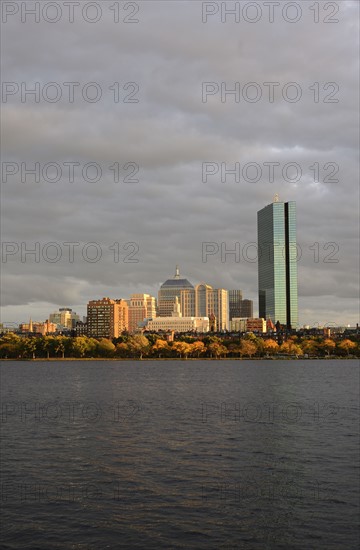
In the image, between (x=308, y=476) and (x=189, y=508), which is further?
(x=308, y=476)

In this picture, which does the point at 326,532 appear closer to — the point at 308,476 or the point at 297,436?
the point at 308,476

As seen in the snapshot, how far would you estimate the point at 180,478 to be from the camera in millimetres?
44656

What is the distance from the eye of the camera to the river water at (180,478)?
33562 millimetres

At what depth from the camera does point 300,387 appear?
12888 centimetres

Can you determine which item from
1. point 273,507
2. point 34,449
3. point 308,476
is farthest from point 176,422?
point 273,507

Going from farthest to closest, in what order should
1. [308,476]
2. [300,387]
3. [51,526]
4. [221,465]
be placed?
[300,387] → [221,465] → [308,476] → [51,526]

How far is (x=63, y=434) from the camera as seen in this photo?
207ft

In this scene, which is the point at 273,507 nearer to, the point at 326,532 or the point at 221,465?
the point at 326,532

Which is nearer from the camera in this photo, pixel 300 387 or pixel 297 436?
pixel 297 436

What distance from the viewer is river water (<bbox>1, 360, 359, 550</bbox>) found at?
3356 centimetres

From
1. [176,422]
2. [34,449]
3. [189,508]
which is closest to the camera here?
[189,508]

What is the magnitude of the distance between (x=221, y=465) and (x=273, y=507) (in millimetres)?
10700

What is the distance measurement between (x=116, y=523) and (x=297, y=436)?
102 feet

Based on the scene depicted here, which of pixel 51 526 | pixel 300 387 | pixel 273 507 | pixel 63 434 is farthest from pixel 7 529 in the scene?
pixel 300 387
